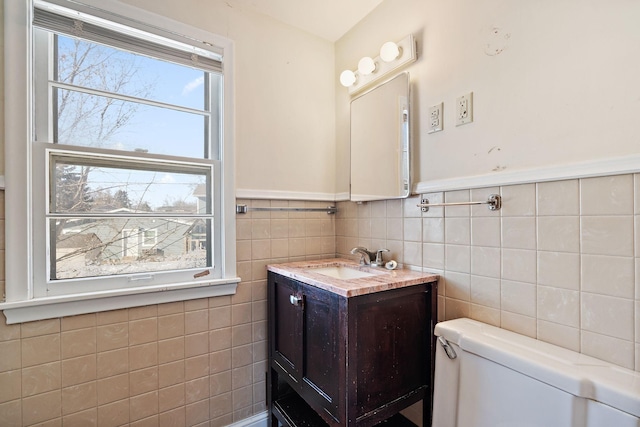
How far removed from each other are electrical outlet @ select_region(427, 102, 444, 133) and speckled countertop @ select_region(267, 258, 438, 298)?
64 centimetres

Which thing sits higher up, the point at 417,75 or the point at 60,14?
the point at 60,14

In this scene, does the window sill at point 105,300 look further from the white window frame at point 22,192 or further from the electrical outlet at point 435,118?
the electrical outlet at point 435,118

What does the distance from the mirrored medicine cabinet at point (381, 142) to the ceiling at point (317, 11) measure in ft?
1.48

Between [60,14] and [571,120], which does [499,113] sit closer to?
[571,120]

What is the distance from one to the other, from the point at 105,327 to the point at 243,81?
1.31 m

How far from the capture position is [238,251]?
151cm

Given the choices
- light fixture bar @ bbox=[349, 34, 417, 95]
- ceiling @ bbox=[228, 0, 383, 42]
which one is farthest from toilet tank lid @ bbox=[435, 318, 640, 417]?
ceiling @ bbox=[228, 0, 383, 42]

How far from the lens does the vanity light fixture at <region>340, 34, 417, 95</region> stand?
1.37 meters

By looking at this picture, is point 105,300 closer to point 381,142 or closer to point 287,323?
point 287,323

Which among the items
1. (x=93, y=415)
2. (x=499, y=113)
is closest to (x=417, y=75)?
(x=499, y=113)

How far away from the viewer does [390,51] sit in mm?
1400

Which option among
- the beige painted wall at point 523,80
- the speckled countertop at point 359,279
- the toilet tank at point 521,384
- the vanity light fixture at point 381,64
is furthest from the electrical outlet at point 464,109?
the toilet tank at point 521,384

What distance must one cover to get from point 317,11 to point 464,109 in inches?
39.8

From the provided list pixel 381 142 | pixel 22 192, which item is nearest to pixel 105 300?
pixel 22 192
